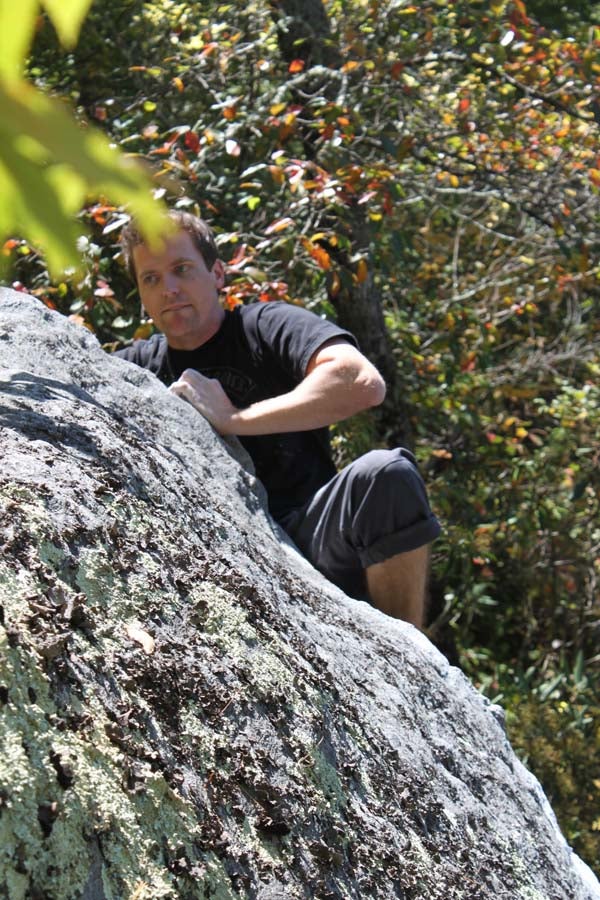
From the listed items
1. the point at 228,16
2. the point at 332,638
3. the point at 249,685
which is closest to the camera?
the point at 249,685

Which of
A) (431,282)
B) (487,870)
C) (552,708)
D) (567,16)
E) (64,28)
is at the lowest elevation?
(552,708)

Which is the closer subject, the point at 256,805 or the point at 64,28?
the point at 64,28

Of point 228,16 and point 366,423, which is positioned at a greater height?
point 228,16

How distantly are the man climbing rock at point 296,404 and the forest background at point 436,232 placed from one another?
2.35 ft

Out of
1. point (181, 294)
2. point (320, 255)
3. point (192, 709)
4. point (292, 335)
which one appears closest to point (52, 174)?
point (192, 709)

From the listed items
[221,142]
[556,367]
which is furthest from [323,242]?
[556,367]

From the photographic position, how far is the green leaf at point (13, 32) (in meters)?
0.60

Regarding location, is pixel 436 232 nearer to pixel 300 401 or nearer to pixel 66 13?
pixel 300 401

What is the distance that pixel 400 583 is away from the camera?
341 cm

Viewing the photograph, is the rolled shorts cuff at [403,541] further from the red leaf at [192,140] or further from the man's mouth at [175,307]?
the red leaf at [192,140]

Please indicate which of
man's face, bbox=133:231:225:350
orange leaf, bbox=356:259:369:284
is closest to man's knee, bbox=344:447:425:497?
man's face, bbox=133:231:225:350

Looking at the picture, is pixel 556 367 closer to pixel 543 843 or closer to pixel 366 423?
pixel 366 423

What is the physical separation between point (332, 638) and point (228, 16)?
15.1 feet

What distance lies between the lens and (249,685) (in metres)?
2.04
